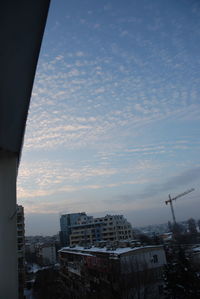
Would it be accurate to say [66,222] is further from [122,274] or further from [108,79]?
[108,79]

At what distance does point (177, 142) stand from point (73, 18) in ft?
24.4

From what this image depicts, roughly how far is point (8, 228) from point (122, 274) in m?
7.09

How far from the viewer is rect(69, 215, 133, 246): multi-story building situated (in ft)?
75.6

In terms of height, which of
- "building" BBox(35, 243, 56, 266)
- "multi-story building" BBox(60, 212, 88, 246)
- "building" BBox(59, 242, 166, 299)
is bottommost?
"building" BBox(35, 243, 56, 266)

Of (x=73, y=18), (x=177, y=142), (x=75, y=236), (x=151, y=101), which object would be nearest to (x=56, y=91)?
(x=73, y=18)

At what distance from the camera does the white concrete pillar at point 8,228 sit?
4.06 feet

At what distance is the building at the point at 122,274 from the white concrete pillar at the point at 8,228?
6351mm

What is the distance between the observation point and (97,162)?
7.89 metres

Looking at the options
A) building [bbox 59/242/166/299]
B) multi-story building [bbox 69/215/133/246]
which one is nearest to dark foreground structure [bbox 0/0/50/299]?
building [bbox 59/242/166/299]

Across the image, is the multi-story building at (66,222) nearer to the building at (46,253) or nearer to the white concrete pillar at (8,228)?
the building at (46,253)

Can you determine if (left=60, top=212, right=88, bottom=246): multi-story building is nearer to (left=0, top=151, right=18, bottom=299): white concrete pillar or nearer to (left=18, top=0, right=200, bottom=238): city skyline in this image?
(left=18, top=0, right=200, bottom=238): city skyline

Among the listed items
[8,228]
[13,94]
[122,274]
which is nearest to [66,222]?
[122,274]

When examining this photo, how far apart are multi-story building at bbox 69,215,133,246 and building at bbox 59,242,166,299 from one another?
12.9 metres

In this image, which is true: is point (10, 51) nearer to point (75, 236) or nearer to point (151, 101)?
point (151, 101)
